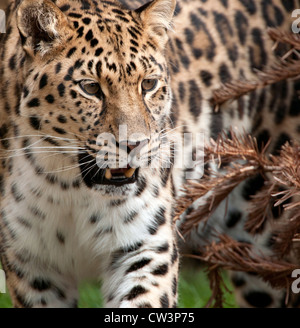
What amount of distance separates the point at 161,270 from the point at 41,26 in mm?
1488

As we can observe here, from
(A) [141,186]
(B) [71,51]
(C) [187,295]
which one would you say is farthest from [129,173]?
(C) [187,295]

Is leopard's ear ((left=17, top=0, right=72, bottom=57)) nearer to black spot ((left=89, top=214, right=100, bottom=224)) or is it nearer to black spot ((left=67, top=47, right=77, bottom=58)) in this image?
black spot ((left=67, top=47, right=77, bottom=58))

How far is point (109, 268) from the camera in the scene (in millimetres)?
4625

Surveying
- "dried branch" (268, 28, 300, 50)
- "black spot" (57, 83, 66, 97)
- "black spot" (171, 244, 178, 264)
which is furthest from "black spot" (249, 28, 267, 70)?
"black spot" (57, 83, 66, 97)

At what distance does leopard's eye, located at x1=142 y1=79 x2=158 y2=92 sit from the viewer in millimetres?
4297

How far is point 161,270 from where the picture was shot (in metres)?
4.51

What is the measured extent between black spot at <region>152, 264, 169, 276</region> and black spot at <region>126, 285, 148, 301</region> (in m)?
0.12

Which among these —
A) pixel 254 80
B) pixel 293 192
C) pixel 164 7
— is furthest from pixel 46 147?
pixel 254 80

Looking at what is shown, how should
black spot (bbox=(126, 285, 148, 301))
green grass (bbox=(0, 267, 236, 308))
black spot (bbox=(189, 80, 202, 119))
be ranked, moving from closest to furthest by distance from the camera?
black spot (bbox=(126, 285, 148, 301)) < black spot (bbox=(189, 80, 202, 119)) < green grass (bbox=(0, 267, 236, 308))

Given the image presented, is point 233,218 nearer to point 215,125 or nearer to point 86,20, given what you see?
point 215,125

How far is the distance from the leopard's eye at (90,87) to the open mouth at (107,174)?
322 millimetres

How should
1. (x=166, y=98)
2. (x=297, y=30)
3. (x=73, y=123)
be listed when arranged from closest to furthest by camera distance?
(x=73, y=123), (x=166, y=98), (x=297, y=30)
